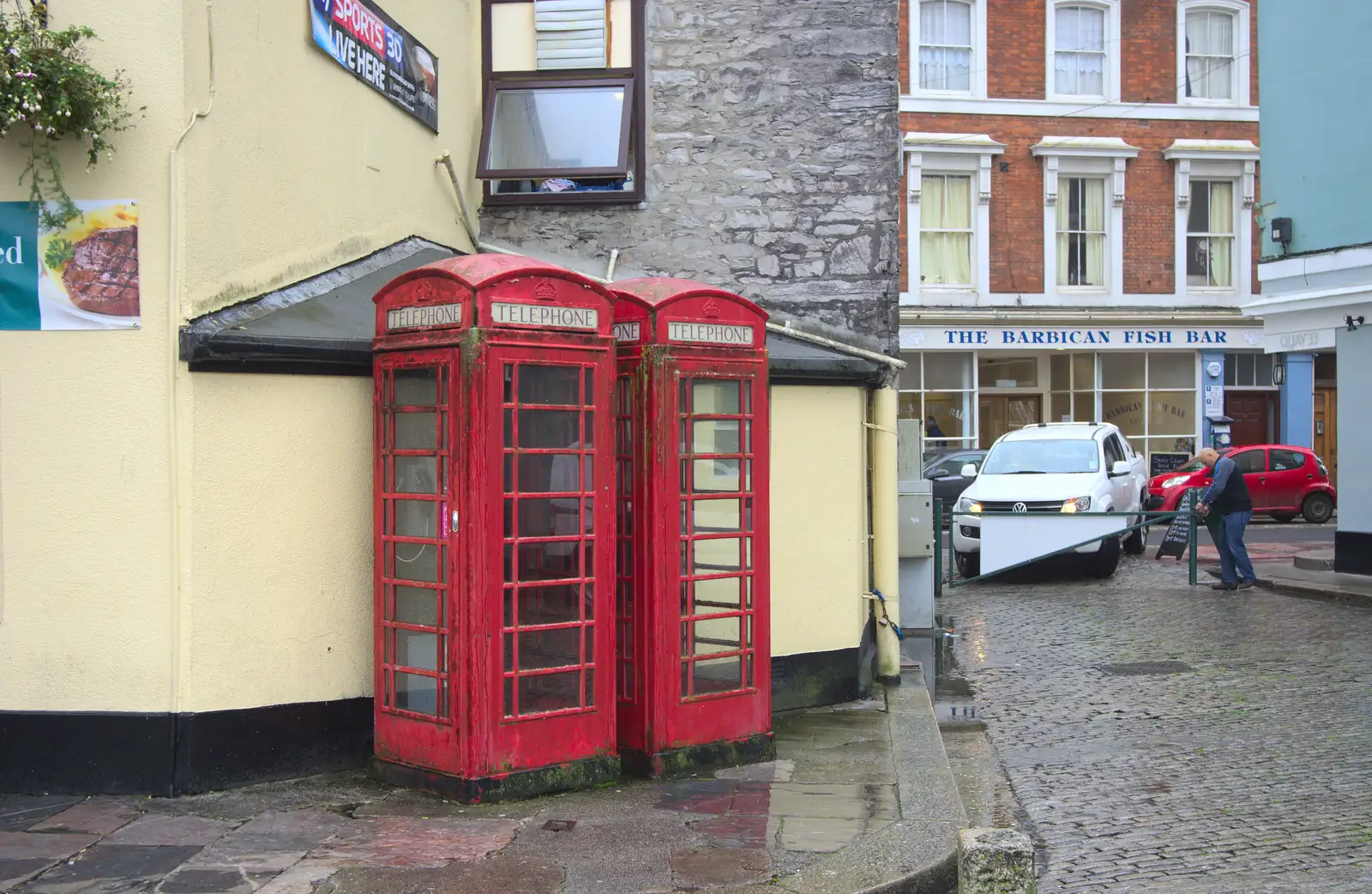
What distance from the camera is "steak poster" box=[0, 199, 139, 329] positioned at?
6.33 m

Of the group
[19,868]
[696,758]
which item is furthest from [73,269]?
[696,758]

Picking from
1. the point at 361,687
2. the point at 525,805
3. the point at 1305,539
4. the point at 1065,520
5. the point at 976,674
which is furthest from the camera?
the point at 1305,539

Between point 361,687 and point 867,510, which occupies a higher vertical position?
point 867,510

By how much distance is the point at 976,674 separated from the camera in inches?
434

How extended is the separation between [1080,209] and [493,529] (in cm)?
2611

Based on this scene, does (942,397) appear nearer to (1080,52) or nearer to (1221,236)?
(1221,236)

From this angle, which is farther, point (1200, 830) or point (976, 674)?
point (976, 674)

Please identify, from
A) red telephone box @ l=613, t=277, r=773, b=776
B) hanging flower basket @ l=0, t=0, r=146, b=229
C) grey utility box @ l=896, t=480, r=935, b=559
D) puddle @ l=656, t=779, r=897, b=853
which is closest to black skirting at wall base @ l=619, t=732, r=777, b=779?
red telephone box @ l=613, t=277, r=773, b=776

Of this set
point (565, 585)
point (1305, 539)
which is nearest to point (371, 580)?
point (565, 585)

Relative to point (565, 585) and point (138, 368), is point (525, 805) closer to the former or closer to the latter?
point (565, 585)

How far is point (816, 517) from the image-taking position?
867 centimetres

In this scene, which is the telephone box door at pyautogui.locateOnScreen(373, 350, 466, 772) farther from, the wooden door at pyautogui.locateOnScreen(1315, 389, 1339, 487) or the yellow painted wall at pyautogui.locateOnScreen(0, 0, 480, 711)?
the wooden door at pyautogui.locateOnScreen(1315, 389, 1339, 487)

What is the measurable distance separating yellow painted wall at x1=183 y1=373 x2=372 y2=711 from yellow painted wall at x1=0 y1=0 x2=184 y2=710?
202mm

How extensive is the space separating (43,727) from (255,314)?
89.1 inches
